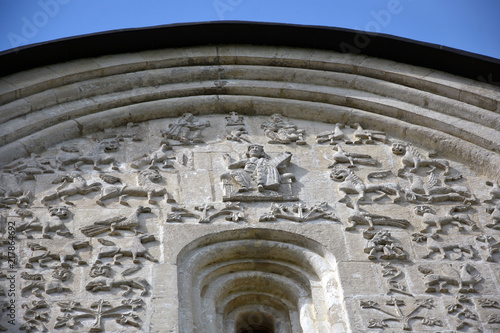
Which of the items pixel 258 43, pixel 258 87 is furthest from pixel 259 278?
pixel 258 43

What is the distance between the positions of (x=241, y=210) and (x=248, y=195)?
8.2 inches

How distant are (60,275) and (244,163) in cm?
246

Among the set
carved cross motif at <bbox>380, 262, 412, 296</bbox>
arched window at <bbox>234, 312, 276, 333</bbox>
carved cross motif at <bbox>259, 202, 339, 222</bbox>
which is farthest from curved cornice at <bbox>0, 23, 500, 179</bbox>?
arched window at <bbox>234, 312, 276, 333</bbox>

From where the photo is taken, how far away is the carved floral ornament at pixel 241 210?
9.32 m

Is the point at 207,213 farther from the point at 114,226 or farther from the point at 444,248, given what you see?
the point at 444,248

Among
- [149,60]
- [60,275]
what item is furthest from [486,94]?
[60,275]

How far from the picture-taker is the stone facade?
9.40 metres

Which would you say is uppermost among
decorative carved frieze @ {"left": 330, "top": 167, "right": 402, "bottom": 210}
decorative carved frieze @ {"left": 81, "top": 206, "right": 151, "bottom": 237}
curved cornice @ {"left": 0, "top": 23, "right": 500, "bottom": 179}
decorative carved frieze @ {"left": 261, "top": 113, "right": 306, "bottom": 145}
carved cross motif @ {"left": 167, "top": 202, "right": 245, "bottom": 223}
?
curved cornice @ {"left": 0, "top": 23, "right": 500, "bottom": 179}

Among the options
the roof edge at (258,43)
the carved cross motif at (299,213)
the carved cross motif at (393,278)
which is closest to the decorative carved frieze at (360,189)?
the carved cross motif at (299,213)

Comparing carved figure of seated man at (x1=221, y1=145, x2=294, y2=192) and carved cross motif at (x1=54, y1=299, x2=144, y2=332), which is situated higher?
carved figure of seated man at (x1=221, y1=145, x2=294, y2=192)

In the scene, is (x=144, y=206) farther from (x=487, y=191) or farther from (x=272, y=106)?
(x=487, y=191)

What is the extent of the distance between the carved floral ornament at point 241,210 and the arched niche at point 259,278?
58 millimetres

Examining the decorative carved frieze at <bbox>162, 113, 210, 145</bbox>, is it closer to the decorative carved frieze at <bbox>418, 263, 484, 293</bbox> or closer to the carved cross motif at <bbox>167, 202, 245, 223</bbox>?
the carved cross motif at <bbox>167, 202, 245, 223</bbox>

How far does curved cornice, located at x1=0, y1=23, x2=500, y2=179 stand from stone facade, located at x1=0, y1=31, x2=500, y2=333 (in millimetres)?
24
